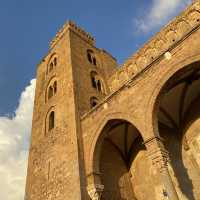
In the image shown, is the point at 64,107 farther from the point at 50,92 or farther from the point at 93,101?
the point at 50,92

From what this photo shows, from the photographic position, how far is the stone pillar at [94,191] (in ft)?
33.0

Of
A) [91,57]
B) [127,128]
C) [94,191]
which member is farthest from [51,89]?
[94,191]

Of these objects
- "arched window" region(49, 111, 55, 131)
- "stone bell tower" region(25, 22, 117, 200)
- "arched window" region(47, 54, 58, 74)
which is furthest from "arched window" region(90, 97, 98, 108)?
"arched window" region(47, 54, 58, 74)

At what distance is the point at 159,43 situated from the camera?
1543 cm

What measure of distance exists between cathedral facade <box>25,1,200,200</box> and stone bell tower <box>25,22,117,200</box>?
6cm

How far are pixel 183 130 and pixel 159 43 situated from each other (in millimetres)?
5668

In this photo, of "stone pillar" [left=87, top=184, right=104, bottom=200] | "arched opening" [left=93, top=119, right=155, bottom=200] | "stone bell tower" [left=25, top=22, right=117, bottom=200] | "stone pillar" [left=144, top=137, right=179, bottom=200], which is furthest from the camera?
"arched opening" [left=93, top=119, right=155, bottom=200]

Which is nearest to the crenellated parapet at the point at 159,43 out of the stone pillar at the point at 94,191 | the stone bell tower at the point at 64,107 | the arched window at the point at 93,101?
the arched window at the point at 93,101

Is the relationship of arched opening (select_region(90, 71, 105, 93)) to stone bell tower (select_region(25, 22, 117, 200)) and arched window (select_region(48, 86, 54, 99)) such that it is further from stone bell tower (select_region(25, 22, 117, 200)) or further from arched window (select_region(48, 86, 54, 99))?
arched window (select_region(48, 86, 54, 99))

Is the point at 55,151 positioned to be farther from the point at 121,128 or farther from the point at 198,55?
the point at 198,55

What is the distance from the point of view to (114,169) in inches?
509

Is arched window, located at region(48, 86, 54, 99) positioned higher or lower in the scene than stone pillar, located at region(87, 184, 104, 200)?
higher

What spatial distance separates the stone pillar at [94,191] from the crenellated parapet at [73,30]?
40.1 ft

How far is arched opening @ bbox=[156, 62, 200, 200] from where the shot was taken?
1162cm
